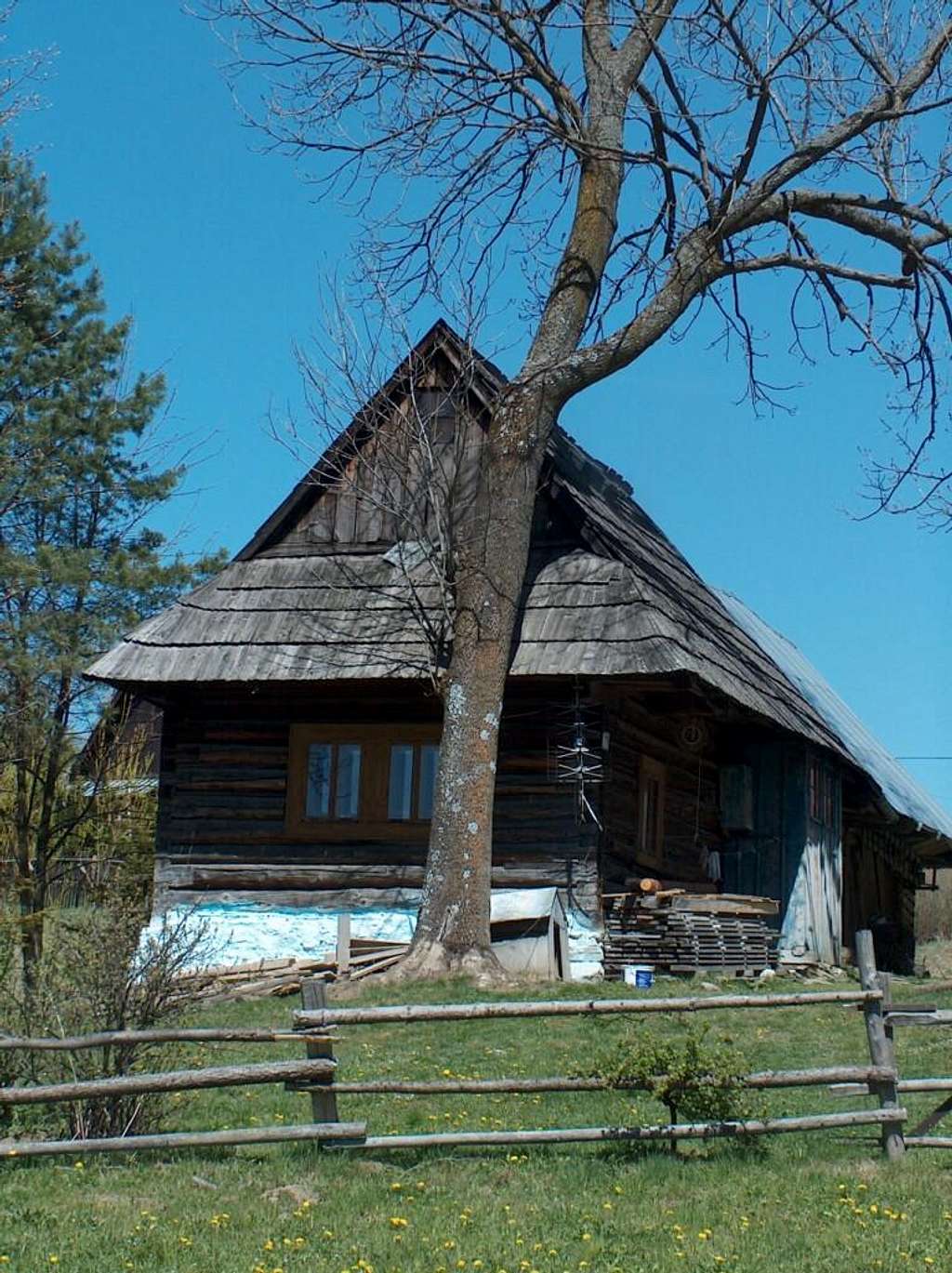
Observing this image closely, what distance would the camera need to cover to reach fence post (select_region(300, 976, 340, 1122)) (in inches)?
332

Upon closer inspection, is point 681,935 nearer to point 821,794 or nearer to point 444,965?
point 444,965

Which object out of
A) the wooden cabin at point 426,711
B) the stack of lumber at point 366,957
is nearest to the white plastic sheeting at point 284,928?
the wooden cabin at point 426,711

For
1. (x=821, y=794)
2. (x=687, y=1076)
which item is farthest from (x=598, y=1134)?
(x=821, y=794)

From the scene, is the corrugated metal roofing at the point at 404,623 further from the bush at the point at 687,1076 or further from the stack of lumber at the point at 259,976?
the bush at the point at 687,1076

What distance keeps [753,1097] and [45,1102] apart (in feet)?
13.6

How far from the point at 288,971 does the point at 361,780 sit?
8.75ft

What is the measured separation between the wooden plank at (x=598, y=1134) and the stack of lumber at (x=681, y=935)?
7524 millimetres

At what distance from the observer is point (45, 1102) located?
8.18 meters

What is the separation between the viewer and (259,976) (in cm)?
1552

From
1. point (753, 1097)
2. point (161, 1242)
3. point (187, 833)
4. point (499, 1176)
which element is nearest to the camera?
point (161, 1242)

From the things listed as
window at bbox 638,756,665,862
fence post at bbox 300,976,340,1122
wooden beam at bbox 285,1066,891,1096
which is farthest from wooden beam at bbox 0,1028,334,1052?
window at bbox 638,756,665,862

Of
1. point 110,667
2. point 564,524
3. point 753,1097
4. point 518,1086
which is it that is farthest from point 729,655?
point 518,1086

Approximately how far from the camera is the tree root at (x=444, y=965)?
14.1 meters

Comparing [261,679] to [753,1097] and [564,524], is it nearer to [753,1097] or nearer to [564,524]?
[564,524]
